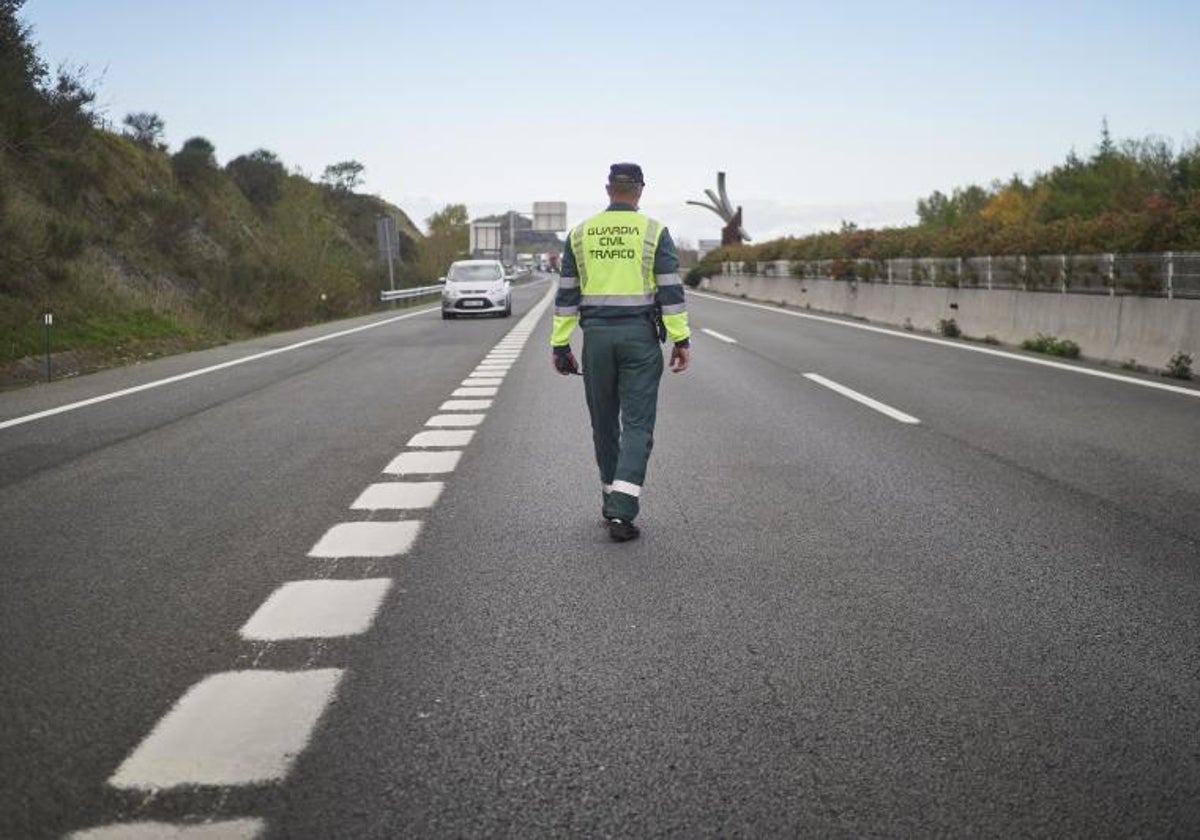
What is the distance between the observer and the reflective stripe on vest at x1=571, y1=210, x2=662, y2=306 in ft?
19.1

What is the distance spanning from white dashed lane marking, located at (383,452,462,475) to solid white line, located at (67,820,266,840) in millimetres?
4797

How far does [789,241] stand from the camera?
1640 inches

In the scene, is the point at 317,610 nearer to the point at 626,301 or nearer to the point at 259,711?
the point at 259,711

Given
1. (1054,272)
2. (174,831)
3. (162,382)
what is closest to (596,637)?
(174,831)

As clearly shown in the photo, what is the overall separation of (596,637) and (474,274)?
28.5m

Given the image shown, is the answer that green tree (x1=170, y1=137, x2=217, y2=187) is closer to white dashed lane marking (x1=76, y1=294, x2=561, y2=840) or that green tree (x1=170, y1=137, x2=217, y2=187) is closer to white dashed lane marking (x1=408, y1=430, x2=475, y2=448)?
white dashed lane marking (x1=408, y1=430, x2=475, y2=448)

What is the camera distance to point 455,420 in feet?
33.1

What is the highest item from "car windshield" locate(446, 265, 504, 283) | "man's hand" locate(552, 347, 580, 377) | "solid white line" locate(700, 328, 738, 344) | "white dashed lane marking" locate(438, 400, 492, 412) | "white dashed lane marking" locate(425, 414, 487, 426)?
"car windshield" locate(446, 265, 504, 283)

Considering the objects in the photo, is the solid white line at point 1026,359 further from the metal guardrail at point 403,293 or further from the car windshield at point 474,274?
the metal guardrail at point 403,293

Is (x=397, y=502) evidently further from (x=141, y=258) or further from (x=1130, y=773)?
(x=141, y=258)

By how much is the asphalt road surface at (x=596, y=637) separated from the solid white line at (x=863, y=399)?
0.85 m

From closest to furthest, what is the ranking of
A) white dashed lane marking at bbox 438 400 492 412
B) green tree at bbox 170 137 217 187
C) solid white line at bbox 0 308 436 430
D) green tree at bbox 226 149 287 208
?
solid white line at bbox 0 308 436 430, white dashed lane marking at bbox 438 400 492 412, green tree at bbox 170 137 217 187, green tree at bbox 226 149 287 208

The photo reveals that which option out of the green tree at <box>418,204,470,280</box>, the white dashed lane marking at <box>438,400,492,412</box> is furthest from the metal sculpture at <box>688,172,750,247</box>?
the white dashed lane marking at <box>438,400,492,412</box>

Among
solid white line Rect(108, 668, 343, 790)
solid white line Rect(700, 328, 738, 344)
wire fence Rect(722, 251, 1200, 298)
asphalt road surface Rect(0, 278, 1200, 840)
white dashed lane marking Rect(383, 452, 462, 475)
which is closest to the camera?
asphalt road surface Rect(0, 278, 1200, 840)
